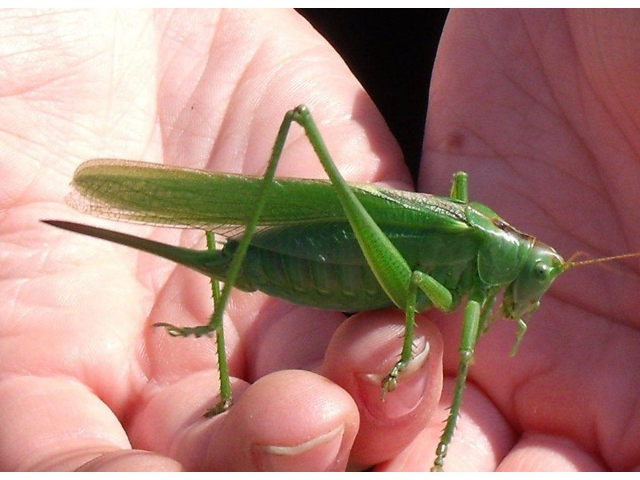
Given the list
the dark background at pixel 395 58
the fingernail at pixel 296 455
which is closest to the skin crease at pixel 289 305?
the fingernail at pixel 296 455

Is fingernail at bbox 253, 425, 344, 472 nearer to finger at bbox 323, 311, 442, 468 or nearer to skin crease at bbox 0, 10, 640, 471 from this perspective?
skin crease at bbox 0, 10, 640, 471

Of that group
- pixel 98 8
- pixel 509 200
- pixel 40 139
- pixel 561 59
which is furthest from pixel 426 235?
pixel 98 8

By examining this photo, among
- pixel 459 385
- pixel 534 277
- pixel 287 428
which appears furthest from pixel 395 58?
pixel 287 428

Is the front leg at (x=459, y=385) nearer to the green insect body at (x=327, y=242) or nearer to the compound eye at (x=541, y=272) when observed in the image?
the green insect body at (x=327, y=242)

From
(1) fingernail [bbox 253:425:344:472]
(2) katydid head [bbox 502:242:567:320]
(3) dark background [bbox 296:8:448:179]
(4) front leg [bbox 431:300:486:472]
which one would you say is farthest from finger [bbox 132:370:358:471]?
(3) dark background [bbox 296:8:448:179]

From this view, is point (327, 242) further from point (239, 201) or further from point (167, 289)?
point (167, 289)

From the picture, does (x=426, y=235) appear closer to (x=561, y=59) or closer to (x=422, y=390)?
(x=422, y=390)
